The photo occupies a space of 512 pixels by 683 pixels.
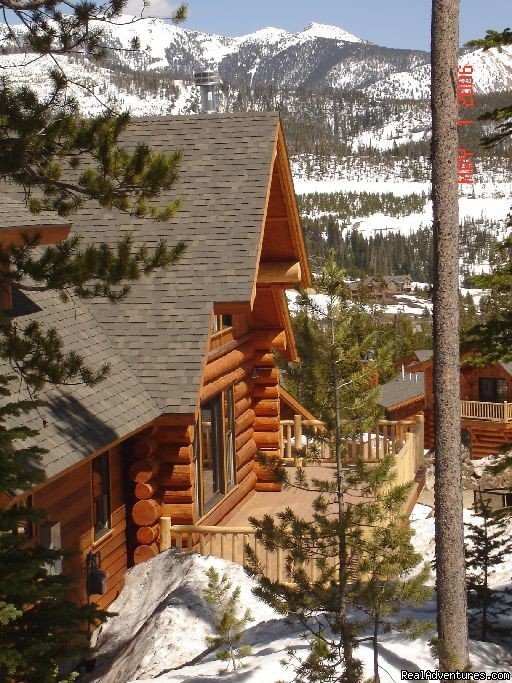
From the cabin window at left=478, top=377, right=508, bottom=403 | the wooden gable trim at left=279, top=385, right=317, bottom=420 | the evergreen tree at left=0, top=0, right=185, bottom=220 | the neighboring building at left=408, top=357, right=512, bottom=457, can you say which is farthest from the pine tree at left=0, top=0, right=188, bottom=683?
the cabin window at left=478, top=377, right=508, bottom=403

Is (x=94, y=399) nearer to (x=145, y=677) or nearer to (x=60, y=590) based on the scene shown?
(x=145, y=677)

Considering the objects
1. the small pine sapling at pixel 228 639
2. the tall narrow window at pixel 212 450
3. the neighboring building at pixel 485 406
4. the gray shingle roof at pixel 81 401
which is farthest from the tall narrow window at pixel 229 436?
the neighboring building at pixel 485 406

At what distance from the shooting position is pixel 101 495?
10.5 m

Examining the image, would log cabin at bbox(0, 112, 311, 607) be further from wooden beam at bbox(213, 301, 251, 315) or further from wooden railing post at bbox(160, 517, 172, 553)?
wooden railing post at bbox(160, 517, 172, 553)

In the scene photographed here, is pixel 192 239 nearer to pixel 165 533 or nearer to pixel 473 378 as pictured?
pixel 165 533

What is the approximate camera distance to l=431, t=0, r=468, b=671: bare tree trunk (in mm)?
7004

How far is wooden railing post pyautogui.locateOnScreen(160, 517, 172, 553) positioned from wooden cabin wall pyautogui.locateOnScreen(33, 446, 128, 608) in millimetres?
520

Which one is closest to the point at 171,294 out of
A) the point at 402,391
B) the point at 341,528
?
the point at 341,528

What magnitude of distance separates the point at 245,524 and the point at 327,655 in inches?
256

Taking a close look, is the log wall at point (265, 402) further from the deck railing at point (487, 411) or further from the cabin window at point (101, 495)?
the deck railing at point (487, 411)

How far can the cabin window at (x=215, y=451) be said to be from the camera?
12.2 m

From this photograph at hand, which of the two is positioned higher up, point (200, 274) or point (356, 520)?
point (200, 274)

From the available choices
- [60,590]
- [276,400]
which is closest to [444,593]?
[60,590]

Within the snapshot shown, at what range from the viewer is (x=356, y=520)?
21.5 feet
